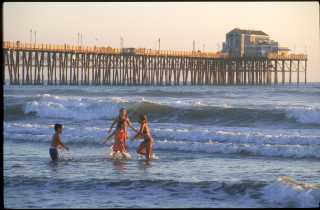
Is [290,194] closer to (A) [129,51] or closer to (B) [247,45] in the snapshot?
(A) [129,51]

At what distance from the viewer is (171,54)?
64.9 m

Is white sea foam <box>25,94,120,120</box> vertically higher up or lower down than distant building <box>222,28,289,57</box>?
lower down

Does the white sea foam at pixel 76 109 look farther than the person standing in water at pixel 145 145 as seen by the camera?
Yes

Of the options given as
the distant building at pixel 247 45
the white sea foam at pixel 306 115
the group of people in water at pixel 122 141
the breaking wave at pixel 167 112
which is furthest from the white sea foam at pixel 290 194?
the distant building at pixel 247 45

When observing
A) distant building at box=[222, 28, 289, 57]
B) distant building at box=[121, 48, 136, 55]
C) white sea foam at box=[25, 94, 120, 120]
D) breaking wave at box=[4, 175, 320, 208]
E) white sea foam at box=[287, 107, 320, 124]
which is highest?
distant building at box=[222, 28, 289, 57]

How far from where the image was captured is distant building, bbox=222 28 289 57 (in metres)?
76.2

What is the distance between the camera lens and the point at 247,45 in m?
77.4

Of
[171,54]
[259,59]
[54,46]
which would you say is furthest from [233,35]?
[54,46]

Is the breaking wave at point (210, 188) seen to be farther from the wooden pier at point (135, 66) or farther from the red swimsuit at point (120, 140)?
the wooden pier at point (135, 66)

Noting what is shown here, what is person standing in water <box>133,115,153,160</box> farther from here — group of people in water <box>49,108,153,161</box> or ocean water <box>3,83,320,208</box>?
ocean water <box>3,83,320,208</box>

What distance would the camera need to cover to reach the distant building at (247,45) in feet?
250

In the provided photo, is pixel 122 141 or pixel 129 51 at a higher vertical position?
pixel 129 51

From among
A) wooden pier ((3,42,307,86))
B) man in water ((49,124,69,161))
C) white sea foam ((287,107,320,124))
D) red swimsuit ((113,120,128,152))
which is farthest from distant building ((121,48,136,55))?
man in water ((49,124,69,161))

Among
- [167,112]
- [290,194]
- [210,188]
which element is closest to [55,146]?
[210,188]
